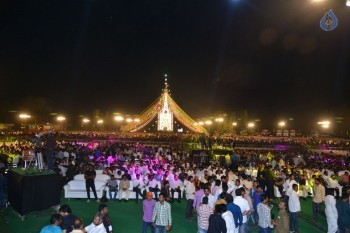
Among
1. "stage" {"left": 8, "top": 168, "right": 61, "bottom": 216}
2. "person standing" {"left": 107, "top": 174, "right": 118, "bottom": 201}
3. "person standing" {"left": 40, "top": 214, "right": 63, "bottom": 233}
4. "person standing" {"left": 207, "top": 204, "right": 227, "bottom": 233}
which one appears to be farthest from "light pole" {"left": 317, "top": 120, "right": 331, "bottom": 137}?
"person standing" {"left": 40, "top": 214, "right": 63, "bottom": 233}

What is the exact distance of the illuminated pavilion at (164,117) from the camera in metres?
63.2

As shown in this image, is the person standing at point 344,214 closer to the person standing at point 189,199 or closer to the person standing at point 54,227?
the person standing at point 189,199

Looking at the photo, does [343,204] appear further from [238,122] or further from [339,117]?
[238,122]

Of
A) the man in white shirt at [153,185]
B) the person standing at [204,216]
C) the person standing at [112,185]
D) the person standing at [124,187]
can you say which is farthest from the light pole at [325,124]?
the person standing at [204,216]

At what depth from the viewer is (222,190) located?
9.79 meters

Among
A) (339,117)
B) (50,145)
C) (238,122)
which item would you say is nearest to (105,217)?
(50,145)

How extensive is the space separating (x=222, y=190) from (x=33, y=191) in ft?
18.8

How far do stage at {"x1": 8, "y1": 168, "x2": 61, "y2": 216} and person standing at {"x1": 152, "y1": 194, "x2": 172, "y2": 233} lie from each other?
16.1 feet

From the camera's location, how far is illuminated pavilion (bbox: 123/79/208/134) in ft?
207

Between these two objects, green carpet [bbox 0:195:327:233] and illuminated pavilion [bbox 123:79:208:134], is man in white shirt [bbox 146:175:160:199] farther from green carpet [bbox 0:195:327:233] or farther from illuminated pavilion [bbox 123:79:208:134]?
illuminated pavilion [bbox 123:79:208:134]

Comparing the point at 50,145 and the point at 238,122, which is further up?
the point at 238,122

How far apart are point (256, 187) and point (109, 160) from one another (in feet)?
36.6

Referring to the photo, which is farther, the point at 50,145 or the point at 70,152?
the point at 70,152

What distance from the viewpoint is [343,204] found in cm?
902
